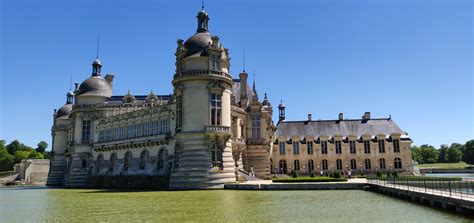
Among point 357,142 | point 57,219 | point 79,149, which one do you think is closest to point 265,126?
point 357,142

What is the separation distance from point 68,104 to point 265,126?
144ft

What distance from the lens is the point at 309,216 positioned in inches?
770

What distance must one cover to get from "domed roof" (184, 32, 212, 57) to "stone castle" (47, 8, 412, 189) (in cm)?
13

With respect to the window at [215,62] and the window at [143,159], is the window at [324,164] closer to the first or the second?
the window at [143,159]

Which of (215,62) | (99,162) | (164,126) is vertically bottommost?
(99,162)

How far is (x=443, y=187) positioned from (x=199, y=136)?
24.8 m

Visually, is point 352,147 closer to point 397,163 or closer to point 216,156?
point 397,163

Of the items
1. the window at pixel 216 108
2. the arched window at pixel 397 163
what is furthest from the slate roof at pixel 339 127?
the window at pixel 216 108

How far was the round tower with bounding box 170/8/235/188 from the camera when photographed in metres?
42.6

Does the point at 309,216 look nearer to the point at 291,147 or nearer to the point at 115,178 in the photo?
the point at 115,178

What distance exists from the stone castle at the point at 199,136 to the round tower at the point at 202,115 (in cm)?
11

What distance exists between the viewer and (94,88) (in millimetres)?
64750

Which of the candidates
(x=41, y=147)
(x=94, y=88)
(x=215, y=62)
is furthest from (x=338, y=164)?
(x=41, y=147)

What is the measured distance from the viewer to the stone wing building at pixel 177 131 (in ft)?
143
